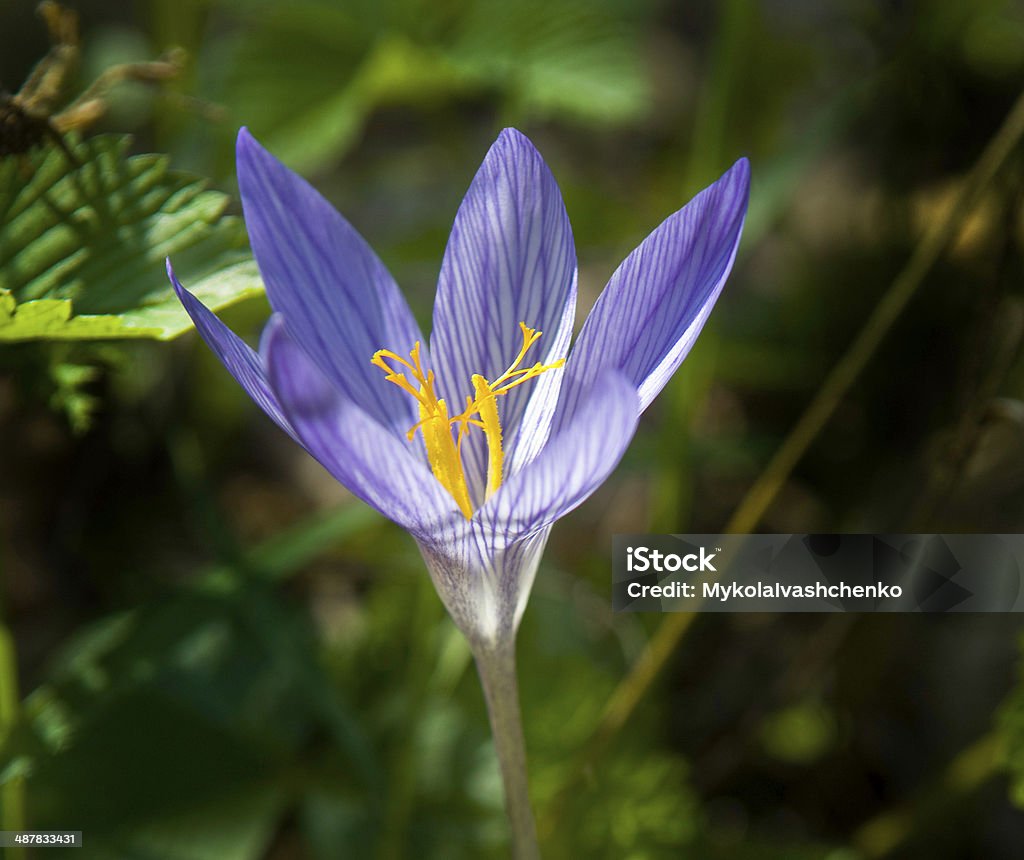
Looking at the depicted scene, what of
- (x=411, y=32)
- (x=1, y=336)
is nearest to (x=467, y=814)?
(x=1, y=336)

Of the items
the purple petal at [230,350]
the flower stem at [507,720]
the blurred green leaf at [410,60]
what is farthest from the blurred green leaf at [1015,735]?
the blurred green leaf at [410,60]

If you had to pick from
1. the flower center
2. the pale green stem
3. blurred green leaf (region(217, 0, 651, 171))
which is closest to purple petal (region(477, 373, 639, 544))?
the flower center

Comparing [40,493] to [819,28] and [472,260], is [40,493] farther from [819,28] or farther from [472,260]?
[819,28]

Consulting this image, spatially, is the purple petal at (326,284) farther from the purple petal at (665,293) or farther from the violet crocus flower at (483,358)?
the purple petal at (665,293)

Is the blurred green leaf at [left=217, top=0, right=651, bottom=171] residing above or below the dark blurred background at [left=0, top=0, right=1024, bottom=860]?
above

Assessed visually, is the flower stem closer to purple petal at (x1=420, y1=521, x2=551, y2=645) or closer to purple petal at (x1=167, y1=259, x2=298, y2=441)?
purple petal at (x1=420, y1=521, x2=551, y2=645)
